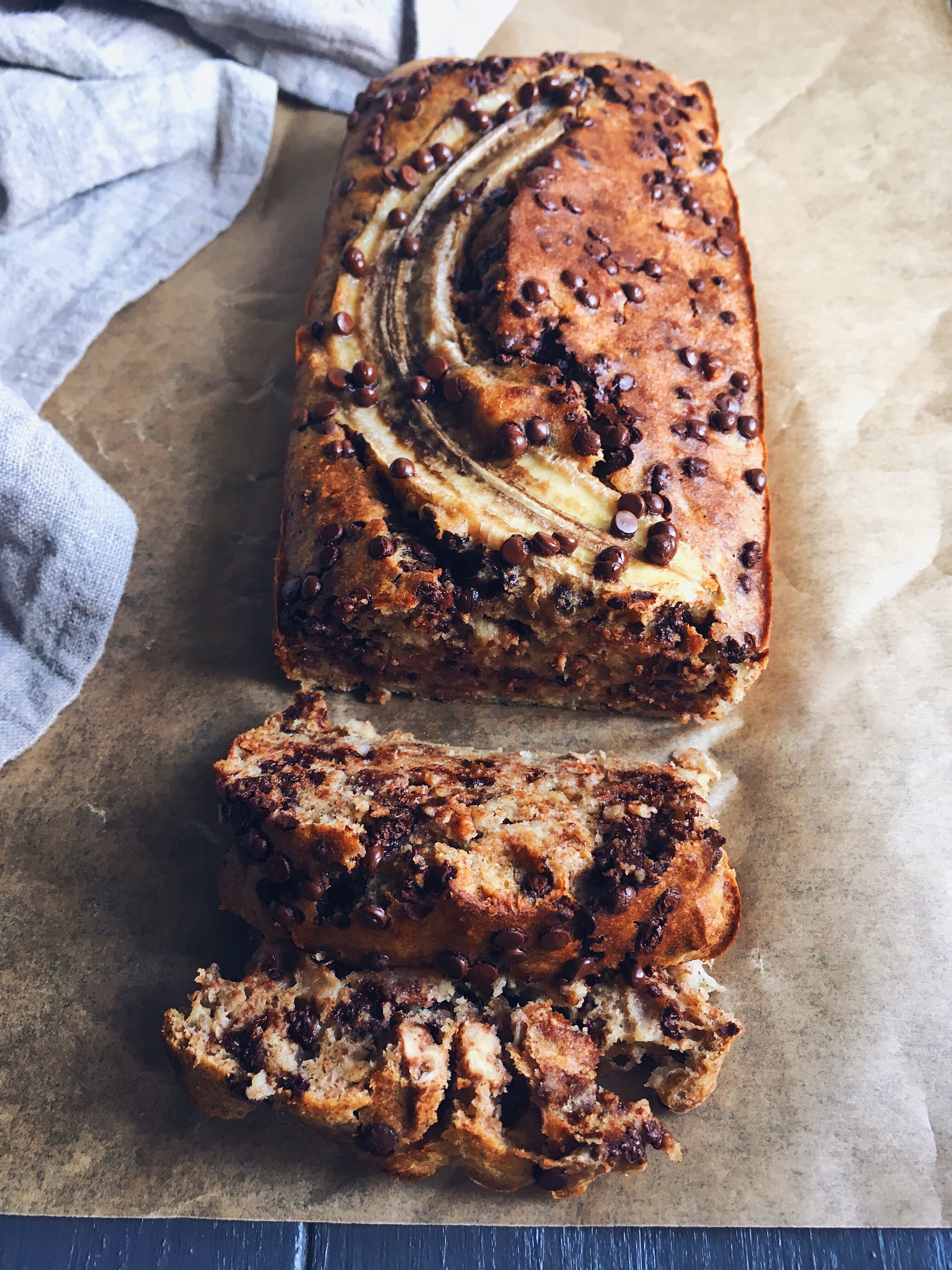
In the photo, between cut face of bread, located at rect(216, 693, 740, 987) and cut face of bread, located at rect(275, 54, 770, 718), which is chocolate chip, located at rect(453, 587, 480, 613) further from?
cut face of bread, located at rect(216, 693, 740, 987)

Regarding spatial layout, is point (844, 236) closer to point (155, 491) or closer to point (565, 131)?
point (565, 131)

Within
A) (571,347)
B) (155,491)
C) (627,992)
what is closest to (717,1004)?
(627,992)

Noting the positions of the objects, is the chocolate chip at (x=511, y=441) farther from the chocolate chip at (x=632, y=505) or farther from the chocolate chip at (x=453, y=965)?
the chocolate chip at (x=453, y=965)

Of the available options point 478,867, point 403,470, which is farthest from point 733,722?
point 403,470

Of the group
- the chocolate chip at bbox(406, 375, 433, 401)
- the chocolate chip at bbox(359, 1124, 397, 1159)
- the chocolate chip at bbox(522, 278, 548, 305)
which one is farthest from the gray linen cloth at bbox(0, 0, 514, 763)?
the chocolate chip at bbox(359, 1124, 397, 1159)

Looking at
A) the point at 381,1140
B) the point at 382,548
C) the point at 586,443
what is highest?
the point at 586,443

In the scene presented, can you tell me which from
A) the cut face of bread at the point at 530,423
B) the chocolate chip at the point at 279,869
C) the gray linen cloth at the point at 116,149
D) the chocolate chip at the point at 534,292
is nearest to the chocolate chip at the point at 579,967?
the chocolate chip at the point at 279,869

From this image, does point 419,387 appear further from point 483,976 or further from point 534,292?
point 483,976
